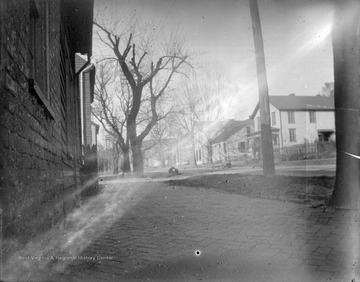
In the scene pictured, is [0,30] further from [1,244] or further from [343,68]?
[343,68]

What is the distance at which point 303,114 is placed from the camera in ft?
83.3

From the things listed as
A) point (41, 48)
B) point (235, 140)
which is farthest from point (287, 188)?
point (235, 140)

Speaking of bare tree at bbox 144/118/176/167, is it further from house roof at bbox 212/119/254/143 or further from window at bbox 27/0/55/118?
house roof at bbox 212/119/254/143

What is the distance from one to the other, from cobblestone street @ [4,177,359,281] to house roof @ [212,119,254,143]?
22717 mm

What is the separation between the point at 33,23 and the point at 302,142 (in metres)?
24.0

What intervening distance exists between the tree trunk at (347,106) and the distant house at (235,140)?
22.1m

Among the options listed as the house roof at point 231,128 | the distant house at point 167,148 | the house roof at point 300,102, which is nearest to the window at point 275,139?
the house roof at point 231,128

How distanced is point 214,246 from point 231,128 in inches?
1028

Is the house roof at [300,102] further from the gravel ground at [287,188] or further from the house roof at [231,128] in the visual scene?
the house roof at [231,128]

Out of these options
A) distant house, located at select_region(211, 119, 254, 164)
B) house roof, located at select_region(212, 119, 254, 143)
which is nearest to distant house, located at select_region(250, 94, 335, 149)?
house roof, located at select_region(212, 119, 254, 143)

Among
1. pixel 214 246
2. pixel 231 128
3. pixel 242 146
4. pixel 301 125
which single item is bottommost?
pixel 214 246

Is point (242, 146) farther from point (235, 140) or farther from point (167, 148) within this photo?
point (167, 148)

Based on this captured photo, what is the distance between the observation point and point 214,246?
2.61 metres

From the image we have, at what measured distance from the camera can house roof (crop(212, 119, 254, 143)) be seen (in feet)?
88.5
